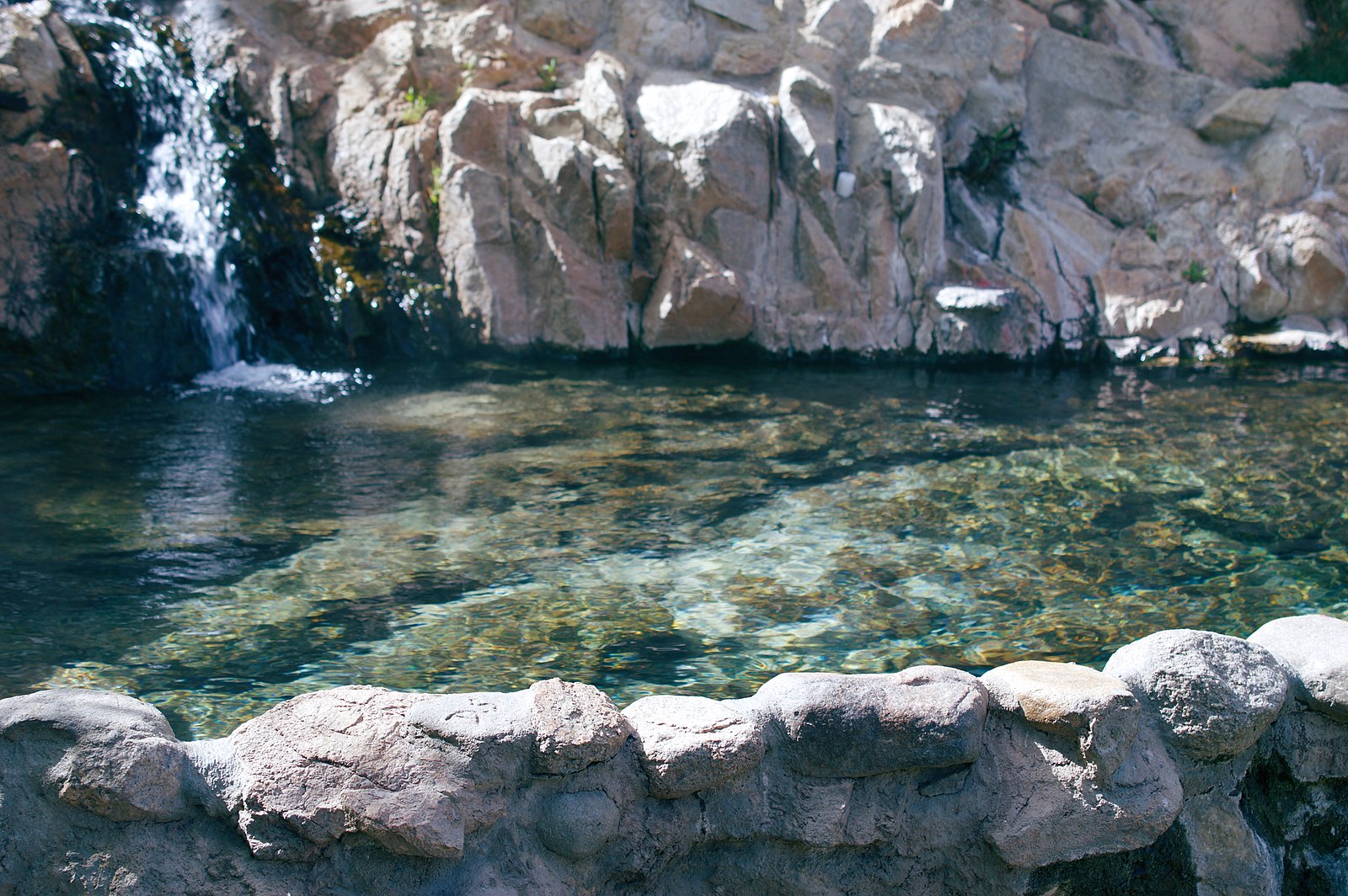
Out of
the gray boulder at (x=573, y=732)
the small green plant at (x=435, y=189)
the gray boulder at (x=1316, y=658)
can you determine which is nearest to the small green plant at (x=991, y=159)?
the small green plant at (x=435, y=189)

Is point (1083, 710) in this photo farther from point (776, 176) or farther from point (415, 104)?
point (415, 104)

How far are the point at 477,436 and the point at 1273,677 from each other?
17.2 feet

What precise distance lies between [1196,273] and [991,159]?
2487 millimetres

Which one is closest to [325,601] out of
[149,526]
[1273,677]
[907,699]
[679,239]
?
[149,526]

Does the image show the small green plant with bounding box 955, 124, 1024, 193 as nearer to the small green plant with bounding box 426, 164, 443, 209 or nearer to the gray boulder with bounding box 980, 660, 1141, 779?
the small green plant with bounding box 426, 164, 443, 209

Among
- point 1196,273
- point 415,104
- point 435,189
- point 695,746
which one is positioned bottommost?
point 695,746

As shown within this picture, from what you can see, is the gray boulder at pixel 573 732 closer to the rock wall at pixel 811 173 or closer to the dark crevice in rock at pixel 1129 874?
the dark crevice in rock at pixel 1129 874

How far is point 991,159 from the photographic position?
1152 cm

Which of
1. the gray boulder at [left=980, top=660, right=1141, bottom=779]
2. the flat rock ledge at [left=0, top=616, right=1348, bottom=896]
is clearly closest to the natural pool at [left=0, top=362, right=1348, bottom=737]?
the flat rock ledge at [left=0, top=616, right=1348, bottom=896]

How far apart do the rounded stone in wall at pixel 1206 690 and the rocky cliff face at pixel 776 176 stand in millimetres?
7387

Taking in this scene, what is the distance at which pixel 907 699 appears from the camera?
2.57 meters

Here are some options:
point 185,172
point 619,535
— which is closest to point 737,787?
point 619,535

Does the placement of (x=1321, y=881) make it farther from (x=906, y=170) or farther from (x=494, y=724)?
(x=906, y=170)

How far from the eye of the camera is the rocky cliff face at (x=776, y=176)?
9.94 m
